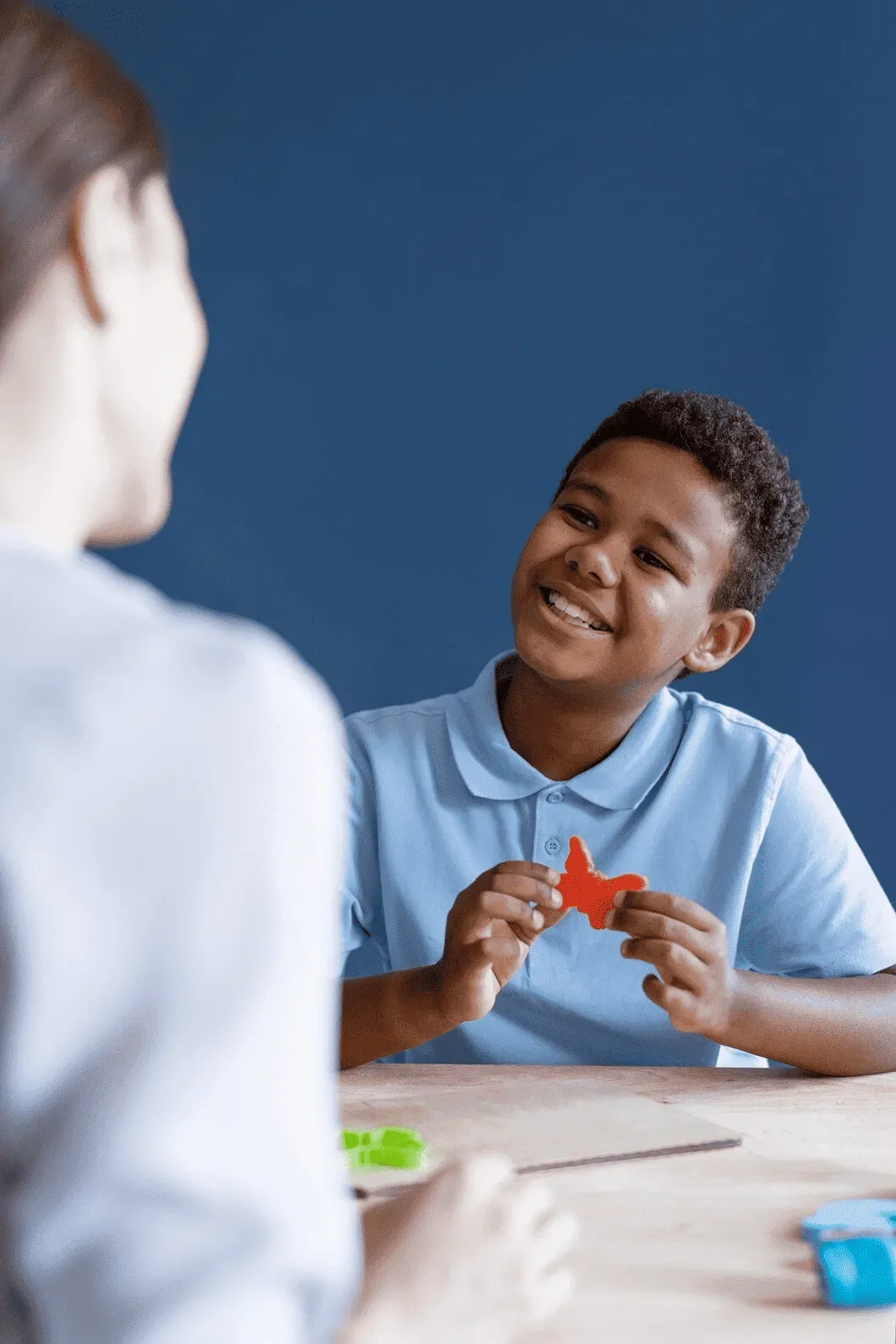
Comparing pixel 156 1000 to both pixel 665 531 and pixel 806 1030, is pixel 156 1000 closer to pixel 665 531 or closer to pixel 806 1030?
pixel 806 1030

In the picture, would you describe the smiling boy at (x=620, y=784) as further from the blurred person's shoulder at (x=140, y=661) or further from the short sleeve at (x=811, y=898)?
the blurred person's shoulder at (x=140, y=661)

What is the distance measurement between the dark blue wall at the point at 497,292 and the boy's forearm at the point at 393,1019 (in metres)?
1.06

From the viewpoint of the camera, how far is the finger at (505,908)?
101 centimetres

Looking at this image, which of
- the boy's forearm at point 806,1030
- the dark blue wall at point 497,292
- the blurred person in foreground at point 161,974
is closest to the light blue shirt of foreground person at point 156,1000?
the blurred person in foreground at point 161,974

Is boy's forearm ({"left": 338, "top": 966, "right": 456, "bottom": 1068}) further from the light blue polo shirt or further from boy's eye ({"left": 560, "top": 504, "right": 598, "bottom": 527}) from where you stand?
boy's eye ({"left": 560, "top": 504, "right": 598, "bottom": 527})

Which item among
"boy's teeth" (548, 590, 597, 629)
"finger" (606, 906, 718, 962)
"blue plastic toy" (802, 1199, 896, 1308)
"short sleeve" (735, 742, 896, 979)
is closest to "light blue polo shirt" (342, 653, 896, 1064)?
"short sleeve" (735, 742, 896, 979)

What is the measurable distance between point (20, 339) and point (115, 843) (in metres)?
0.16

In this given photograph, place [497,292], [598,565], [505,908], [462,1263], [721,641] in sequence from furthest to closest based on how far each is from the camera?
[497,292]
[721,641]
[598,565]
[505,908]
[462,1263]

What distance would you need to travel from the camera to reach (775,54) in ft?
6.69

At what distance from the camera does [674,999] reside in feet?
→ 3.39

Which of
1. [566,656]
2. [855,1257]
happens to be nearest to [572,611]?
[566,656]

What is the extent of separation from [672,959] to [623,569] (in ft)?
1.34

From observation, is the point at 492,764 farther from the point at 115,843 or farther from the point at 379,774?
the point at 115,843

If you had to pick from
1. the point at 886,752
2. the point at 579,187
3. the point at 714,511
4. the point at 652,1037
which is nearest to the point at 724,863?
the point at 652,1037
